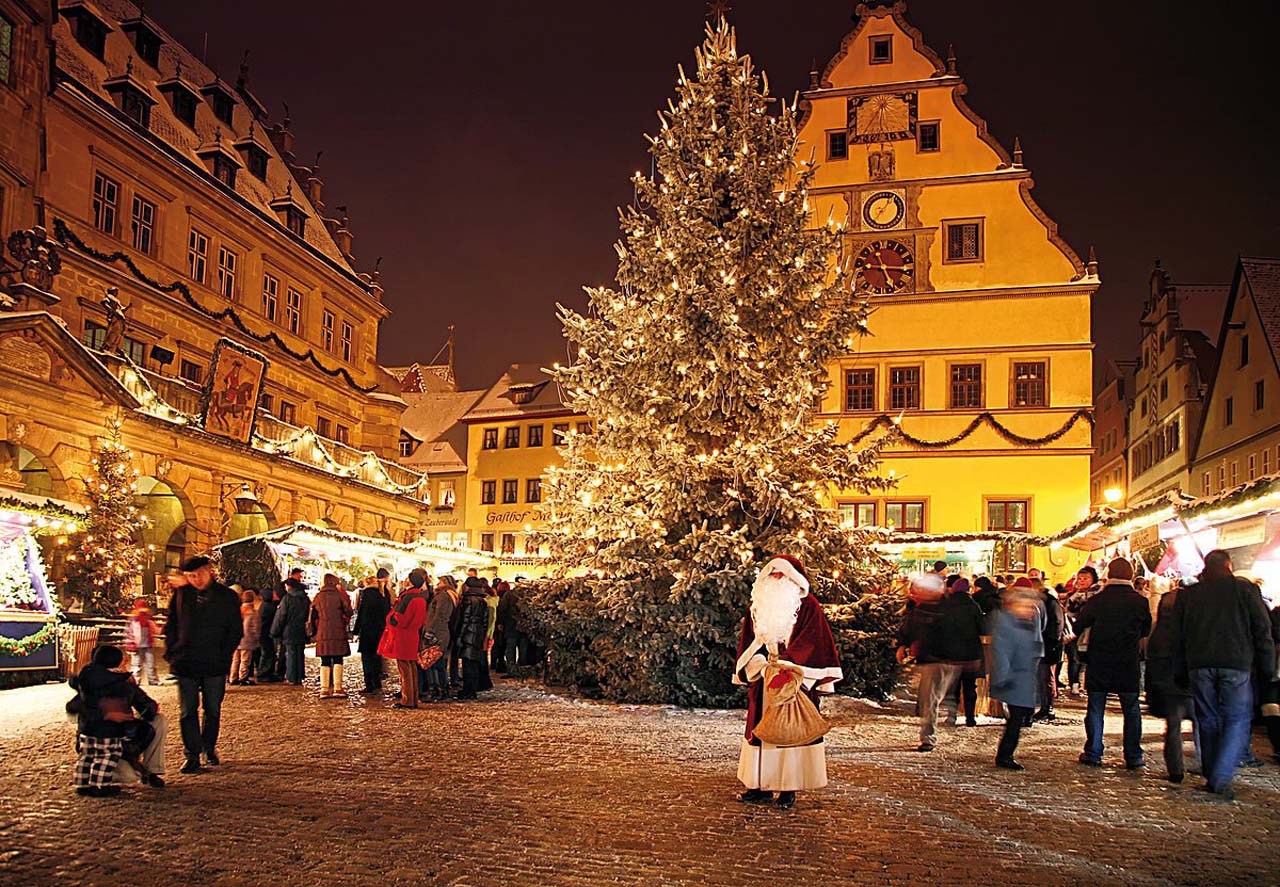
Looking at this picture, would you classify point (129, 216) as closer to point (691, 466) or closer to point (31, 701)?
point (31, 701)

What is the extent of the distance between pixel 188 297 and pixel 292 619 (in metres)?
17.7

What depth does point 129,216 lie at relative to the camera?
30125mm

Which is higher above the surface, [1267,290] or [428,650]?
[1267,290]

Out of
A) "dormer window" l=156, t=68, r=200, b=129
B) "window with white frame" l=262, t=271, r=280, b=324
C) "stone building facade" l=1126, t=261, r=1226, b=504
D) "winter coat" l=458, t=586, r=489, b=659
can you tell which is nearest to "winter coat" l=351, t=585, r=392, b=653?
"winter coat" l=458, t=586, r=489, b=659

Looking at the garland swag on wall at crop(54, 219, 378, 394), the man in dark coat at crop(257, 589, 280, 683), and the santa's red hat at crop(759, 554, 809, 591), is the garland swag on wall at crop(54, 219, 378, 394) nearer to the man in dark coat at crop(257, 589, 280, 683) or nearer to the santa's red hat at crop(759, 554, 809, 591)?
the man in dark coat at crop(257, 589, 280, 683)

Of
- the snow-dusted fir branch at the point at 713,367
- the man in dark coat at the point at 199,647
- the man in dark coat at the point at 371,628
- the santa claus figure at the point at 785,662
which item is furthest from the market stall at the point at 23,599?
the santa claus figure at the point at 785,662

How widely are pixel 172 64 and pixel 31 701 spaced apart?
2768cm

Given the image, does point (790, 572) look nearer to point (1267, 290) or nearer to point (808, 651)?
point (808, 651)

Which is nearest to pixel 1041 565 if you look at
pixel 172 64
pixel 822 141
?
pixel 822 141

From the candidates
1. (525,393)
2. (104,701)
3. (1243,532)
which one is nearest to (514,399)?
(525,393)

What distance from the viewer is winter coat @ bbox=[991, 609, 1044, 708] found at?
1051 centimetres

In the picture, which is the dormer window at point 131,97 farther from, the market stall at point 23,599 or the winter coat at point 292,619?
the winter coat at point 292,619

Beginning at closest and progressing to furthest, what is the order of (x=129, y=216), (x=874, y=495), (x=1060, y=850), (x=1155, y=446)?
(x=1060, y=850) → (x=129, y=216) → (x=874, y=495) → (x=1155, y=446)

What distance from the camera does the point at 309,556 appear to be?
25625mm
